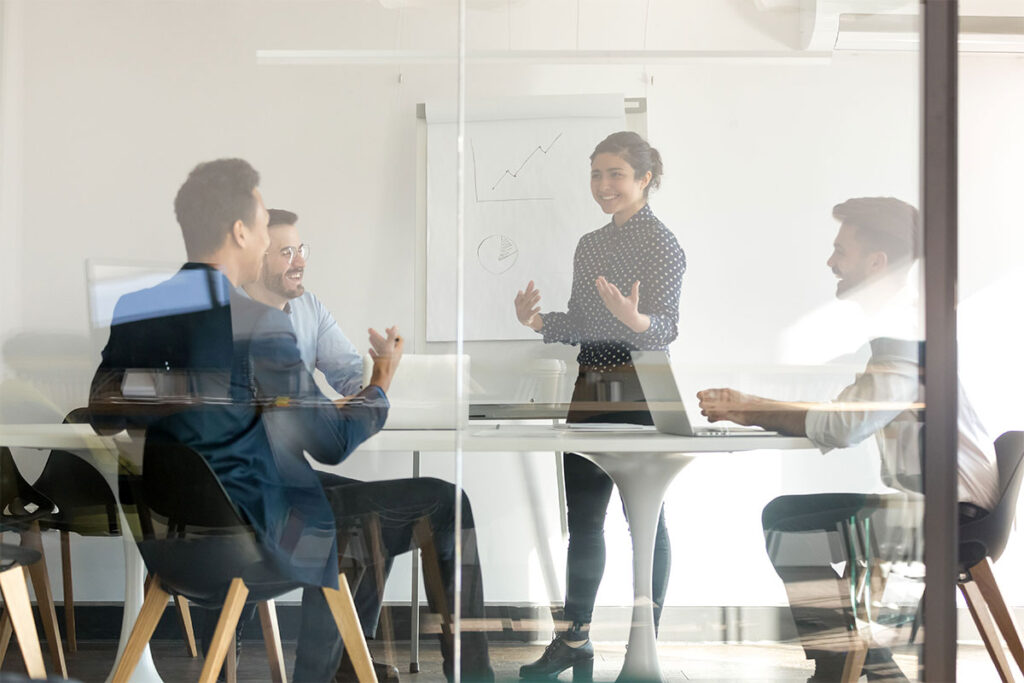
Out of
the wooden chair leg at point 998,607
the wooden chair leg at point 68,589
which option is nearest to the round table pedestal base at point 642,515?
the wooden chair leg at point 998,607

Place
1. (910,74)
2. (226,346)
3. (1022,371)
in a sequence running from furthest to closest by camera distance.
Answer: (1022,371), (910,74), (226,346)

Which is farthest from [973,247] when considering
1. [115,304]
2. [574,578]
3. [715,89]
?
[115,304]

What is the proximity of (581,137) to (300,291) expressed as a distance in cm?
82

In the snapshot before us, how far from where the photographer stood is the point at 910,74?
2467mm

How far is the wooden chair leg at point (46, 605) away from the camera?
240 cm

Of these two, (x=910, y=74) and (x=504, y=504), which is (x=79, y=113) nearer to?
(x=504, y=504)

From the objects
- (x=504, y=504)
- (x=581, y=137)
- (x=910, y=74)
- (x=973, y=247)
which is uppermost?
(x=910, y=74)

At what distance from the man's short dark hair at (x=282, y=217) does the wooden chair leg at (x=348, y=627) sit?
0.90m

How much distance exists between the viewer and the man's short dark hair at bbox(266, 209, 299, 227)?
93.7 inches

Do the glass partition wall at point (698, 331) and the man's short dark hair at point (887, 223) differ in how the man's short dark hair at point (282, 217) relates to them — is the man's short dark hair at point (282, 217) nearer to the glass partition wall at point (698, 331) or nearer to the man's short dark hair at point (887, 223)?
the glass partition wall at point (698, 331)

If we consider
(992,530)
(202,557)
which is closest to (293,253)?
(202,557)

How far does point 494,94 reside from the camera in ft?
7.96

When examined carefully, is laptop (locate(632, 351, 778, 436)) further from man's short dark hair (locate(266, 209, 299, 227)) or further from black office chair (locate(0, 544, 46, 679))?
black office chair (locate(0, 544, 46, 679))

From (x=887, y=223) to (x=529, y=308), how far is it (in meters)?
0.97
